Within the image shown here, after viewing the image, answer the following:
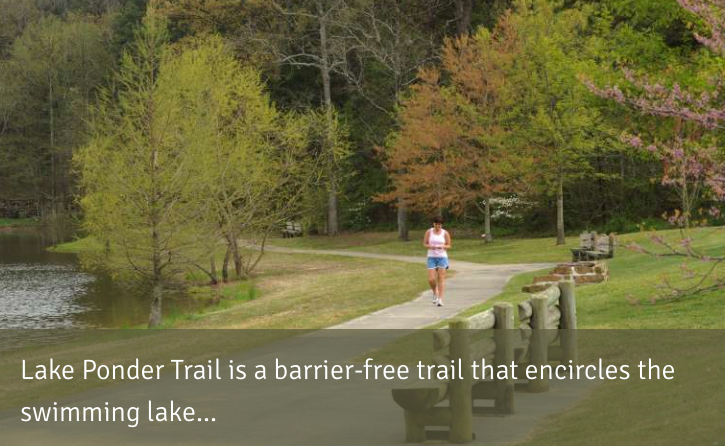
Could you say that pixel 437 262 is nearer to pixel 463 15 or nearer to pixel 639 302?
pixel 639 302

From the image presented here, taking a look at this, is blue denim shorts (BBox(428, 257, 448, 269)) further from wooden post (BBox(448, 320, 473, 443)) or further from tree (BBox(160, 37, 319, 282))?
wooden post (BBox(448, 320, 473, 443))

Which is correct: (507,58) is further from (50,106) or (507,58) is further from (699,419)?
(50,106)

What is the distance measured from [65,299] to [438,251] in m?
19.2

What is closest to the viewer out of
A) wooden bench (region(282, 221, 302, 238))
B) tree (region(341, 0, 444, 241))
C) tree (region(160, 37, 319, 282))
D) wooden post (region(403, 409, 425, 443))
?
wooden post (region(403, 409, 425, 443))

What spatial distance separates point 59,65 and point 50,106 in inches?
156

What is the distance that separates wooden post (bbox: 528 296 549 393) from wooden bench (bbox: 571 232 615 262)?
21.1 metres

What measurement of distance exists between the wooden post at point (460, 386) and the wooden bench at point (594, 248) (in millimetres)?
24274

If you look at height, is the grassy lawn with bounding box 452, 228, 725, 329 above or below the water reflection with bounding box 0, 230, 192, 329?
above

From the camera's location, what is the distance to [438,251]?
24703 millimetres

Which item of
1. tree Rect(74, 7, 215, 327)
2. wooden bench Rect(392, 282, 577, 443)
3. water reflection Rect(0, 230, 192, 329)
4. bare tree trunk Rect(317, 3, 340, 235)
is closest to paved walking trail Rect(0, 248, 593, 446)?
wooden bench Rect(392, 282, 577, 443)

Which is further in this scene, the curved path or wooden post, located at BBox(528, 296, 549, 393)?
the curved path

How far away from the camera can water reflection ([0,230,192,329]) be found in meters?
33.4

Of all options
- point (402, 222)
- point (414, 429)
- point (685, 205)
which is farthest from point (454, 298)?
point (402, 222)

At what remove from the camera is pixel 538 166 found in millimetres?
47312
